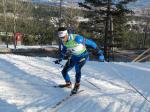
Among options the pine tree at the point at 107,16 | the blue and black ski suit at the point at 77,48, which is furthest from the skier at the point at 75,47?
the pine tree at the point at 107,16

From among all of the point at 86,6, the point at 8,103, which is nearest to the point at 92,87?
the point at 8,103

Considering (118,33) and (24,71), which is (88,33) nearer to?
(118,33)

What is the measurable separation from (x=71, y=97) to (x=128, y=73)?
4588 millimetres

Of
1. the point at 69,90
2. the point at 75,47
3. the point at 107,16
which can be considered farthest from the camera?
the point at 107,16

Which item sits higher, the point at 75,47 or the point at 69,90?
the point at 75,47

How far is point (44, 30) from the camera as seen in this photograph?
62.8m

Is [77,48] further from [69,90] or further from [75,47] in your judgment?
[69,90]

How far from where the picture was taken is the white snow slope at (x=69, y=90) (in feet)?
25.9

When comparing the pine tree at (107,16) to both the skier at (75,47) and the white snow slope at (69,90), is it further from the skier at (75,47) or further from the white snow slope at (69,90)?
the skier at (75,47)

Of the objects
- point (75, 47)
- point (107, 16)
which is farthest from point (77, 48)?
point (107, 16)

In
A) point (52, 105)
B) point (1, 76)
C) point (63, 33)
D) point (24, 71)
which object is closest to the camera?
point (52, 105)

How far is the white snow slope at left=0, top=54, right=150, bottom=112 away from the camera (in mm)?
7883

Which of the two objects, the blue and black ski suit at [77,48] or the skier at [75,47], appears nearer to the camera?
the skier at [75,47]

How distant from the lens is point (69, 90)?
945 centimetres
